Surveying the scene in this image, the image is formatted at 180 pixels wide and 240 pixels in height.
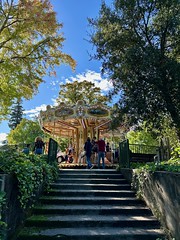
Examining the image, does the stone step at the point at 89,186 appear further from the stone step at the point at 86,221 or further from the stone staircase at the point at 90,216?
the stone step at the point at 86,221

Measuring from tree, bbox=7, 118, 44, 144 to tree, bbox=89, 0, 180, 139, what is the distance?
3248 cm

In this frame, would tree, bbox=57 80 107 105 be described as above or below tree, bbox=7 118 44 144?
above

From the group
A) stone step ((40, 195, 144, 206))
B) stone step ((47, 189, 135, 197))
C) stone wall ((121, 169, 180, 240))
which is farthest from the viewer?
stone step ((47, 189, 135, 197))

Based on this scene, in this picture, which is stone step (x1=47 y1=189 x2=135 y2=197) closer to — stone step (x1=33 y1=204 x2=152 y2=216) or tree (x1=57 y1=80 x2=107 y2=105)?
stone step (x1=33 y1=204 x2=152 y2=216)

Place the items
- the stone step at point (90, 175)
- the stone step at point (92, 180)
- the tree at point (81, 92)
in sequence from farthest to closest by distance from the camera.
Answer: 1. the tree at point (81, 92)
2. the stone step at point (90, 175)
3. the stone step at point (92, 180)

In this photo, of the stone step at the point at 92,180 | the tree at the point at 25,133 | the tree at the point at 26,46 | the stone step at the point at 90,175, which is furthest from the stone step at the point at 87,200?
the tree at the point at 25,133

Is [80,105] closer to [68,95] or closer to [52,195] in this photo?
[52,195]

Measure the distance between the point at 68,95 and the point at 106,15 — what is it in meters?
22.6

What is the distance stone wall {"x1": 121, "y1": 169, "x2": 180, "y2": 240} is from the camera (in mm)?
4094

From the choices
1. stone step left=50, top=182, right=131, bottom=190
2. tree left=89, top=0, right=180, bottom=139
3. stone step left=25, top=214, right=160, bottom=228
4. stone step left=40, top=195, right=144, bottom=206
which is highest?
tree left=89, top=0, right=180, bottom=139

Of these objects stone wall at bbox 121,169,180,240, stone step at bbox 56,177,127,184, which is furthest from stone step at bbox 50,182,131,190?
stone wall at bbox 121,169,180,240

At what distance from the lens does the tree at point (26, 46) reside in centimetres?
1295

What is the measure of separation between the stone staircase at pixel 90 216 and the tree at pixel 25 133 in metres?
33.9

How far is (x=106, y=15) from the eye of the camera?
985cm
